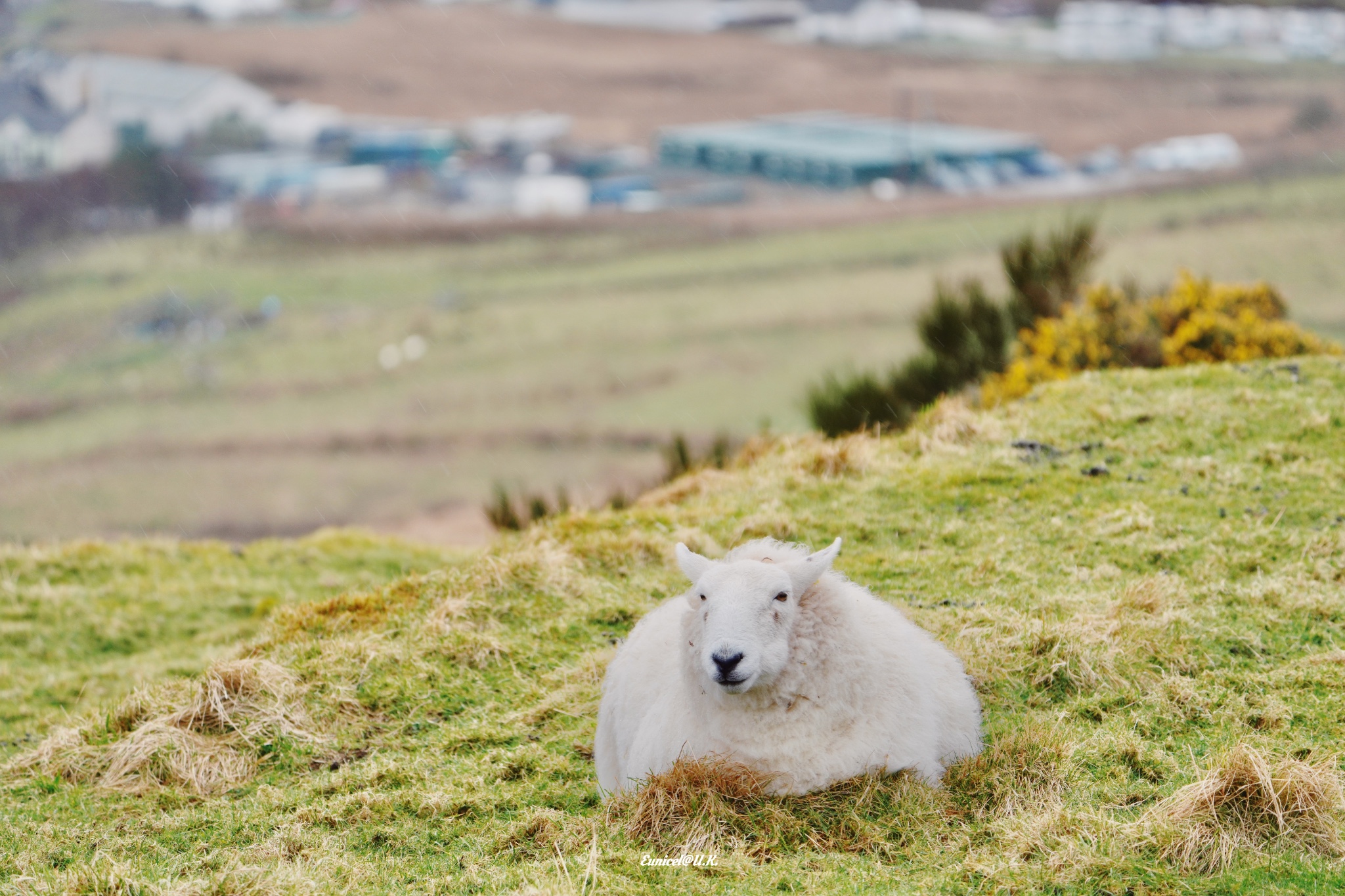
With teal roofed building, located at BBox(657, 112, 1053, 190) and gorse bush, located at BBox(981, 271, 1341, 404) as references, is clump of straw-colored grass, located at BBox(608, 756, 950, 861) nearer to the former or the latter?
gorse bush, located at BBox(981, 271, 1341, 404)

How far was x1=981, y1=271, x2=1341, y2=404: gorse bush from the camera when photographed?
16.4 m

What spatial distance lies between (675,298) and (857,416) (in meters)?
56.2

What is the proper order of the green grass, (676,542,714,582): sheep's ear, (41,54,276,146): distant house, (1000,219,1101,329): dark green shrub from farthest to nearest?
(41,54,276,146): distant house
(1000,219,1101,329): dark green shrub
the green grass
(676,542,714,582): sheep's ear

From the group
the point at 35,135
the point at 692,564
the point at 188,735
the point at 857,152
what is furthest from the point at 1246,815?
the point at 35,135

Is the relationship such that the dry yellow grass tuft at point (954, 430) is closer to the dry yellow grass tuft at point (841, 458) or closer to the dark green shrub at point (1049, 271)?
the dry yellow grass tuft at point (841, 458)

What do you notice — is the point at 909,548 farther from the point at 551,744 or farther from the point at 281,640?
the point at 281,640

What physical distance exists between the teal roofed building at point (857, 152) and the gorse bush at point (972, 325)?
64765mm

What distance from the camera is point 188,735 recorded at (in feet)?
27.0

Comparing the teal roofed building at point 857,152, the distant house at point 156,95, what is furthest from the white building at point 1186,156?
the distant house at point 156,95

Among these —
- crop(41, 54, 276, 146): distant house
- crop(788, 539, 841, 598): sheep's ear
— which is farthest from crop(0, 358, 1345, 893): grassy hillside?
crop(41, 54, 276, 146): distant house

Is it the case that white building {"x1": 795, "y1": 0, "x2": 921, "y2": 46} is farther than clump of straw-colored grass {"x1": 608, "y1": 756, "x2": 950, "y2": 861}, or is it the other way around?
white building {"x1": 795, "y1": 0, "x2": 921, "y2": 46}

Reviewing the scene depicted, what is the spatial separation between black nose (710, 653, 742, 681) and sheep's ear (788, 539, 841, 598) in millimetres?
611

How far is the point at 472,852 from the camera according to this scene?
638 cm

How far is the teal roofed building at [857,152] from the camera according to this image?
8400cm
